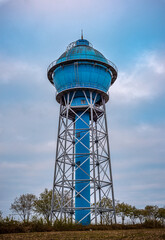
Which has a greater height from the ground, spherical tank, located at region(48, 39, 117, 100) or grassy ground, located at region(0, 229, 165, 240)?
spherical tank, located at region(48, 39, 117, 100)

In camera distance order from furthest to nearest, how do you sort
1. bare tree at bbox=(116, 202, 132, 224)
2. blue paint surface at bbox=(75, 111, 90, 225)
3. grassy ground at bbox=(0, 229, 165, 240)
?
bare tree at bbox=(116, 202, 132, 224)
blue paint surface at bbox=(75, 111, 90, 225)
grassy ground at bbox=(0, 229, 165, 240)

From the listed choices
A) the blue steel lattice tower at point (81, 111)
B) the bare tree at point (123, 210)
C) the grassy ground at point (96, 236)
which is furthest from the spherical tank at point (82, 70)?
the bare tree at point (123, 210)

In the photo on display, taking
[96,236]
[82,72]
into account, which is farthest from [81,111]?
[96,236]

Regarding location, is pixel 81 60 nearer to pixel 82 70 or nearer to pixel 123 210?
pixel 82 70

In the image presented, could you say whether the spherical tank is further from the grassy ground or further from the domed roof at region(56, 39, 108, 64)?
the grassy ground

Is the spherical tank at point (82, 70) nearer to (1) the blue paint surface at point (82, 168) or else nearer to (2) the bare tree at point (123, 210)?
(1) the blue paint surface at point (82, 168)

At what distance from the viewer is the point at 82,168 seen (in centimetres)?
2869

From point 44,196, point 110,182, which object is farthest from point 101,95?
point 44,196

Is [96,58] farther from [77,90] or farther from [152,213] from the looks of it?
[152,213]

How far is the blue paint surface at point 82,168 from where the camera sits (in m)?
27.3

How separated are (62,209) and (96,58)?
16720mm

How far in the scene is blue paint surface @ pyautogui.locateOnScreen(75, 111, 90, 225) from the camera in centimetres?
2728

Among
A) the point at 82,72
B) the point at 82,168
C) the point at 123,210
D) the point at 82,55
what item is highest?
the point at 82,55

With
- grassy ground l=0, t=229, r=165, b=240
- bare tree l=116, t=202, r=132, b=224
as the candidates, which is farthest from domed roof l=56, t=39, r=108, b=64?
bare tree l=116, t=202, r=132, b=224
